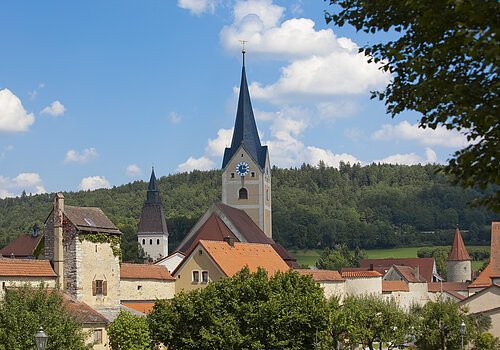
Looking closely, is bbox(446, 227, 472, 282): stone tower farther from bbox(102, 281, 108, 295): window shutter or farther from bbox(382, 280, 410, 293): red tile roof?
bbox(102, 281, 108, 295): window shutter

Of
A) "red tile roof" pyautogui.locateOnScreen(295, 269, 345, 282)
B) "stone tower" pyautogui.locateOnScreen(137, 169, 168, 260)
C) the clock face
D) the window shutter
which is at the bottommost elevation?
the window shutter

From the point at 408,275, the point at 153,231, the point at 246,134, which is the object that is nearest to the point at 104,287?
the point at 246,134

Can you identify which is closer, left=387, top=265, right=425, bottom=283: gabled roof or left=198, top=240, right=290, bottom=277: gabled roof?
left=198, top=240, right=290, bottom=277: gabled roof

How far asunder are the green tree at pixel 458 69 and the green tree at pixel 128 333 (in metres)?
32.0

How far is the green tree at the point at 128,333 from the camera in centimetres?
4453

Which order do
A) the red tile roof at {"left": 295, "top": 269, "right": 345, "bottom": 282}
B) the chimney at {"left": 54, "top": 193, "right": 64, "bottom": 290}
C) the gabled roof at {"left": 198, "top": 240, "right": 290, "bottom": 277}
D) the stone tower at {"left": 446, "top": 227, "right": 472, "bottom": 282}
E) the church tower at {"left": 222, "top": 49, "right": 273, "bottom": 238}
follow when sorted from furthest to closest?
the stone tower at {"left": 446, "top": 227, "right": 472, "bottom": 282} < the church tower at {"left": 222, "top": 49, "right": 273, "bottom": 238} < the red tile roof at {"left": 295, "top": 269, "right": 345, "bottom": 282} < the gabled roof at {"left": 198, "top": 240, "right": 290, "bottom": 277} < the chimney at {"left": 54, "top": 193, "right": 64, "bottom": 290}

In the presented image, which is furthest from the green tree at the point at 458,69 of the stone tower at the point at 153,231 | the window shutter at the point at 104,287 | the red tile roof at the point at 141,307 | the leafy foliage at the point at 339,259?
the leafy foliage at the point at 339,259

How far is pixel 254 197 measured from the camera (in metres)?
107

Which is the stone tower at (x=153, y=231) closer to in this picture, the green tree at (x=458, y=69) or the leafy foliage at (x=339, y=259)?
the leafy foliage at (x=339, y=259)

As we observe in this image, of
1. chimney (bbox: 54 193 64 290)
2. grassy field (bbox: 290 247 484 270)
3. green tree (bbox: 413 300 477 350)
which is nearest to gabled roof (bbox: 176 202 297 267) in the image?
green tree (bbox: 413 300 477 350)

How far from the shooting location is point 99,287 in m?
50.1

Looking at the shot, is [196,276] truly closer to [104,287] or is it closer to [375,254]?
[104,287]

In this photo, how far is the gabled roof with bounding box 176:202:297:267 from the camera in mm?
80344

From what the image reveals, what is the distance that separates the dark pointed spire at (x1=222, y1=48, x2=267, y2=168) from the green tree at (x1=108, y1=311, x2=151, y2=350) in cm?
6287
